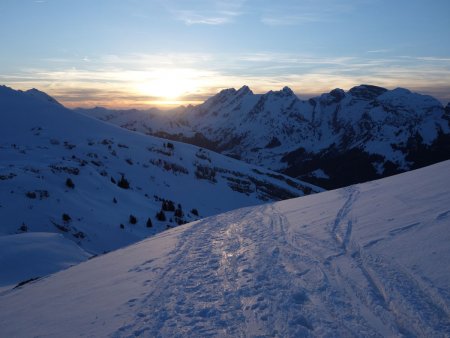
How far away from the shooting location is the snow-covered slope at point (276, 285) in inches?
262

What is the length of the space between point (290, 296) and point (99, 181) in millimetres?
27635

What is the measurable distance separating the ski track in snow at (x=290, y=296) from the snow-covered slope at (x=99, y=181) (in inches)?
525

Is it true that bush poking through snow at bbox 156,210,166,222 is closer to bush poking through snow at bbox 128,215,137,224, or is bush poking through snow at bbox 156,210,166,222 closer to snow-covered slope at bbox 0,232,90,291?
bush poking through snow at bbox 128,215,137,224

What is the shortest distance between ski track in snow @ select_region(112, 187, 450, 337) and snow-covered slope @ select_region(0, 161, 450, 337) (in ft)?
0.07

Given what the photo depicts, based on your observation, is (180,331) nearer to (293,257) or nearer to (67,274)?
(293,257)

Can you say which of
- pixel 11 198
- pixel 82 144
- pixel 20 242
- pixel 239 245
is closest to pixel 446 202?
pixel 239 245

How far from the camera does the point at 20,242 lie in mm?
17156

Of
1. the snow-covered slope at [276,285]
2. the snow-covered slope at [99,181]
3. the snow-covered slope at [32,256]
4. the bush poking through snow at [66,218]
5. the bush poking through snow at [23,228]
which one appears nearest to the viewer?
the snow-covered slope at [276,285]

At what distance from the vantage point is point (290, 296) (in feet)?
25.2

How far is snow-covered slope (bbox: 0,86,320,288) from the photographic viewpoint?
2369 centimetres

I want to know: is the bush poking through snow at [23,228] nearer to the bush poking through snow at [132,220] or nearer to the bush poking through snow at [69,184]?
the bush poking through snow at [132,220]

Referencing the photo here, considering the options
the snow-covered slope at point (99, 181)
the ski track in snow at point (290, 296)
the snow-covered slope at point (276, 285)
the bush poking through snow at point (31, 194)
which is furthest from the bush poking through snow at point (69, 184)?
the ski track in snow at point (290, 296)

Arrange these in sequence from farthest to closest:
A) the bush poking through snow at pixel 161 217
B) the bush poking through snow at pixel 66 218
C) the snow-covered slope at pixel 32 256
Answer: the bush poking through snow at pixel 161 217, the bush poking through snow at pixel 66 218, the snow-covered slope at pixel 32 256

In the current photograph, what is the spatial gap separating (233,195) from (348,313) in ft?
145
